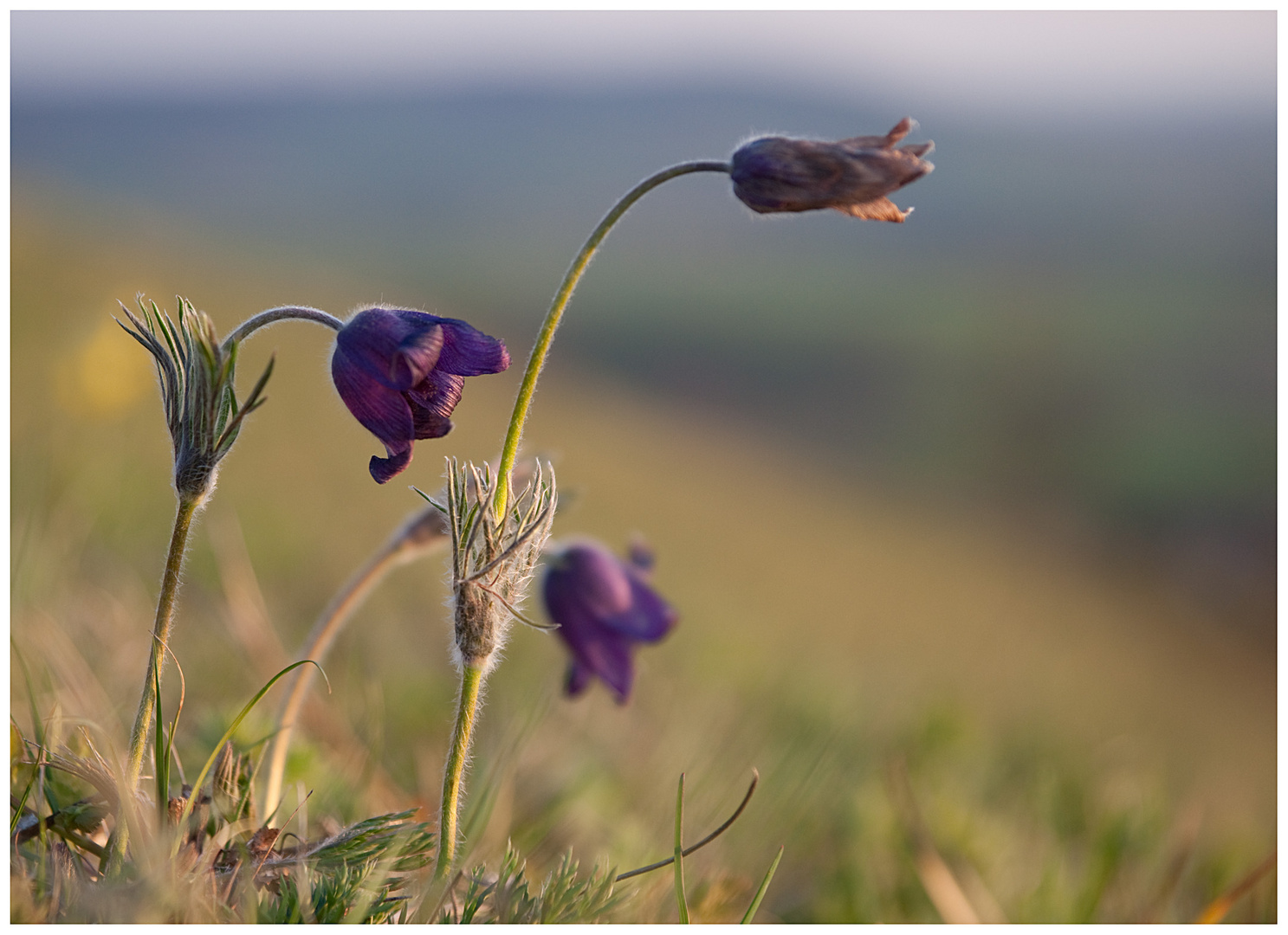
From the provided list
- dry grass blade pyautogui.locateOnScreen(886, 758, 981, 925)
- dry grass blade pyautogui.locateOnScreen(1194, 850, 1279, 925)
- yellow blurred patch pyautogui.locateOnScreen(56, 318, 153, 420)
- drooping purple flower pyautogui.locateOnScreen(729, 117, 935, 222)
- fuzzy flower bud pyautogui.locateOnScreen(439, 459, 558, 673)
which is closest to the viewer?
drooping purple flower pyautogui.locateOnScreen(729, 117, 935, 222)

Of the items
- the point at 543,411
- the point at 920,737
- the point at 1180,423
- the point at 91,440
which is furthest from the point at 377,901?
the point at 1180,423

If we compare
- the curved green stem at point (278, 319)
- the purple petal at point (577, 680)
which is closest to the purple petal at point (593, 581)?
the purple petal at point (577, 680)

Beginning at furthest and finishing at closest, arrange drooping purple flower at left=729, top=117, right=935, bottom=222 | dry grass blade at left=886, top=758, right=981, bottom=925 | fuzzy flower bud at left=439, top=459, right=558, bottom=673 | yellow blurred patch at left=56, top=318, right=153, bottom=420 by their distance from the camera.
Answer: yellow blurred patch at left=56, top=318, right=153, bottom=420 < dry grass blade at left=886, top=758, right=981, bottom=925 < fuzzy flower bud at left=439, top=459, right=558, bottom=673 < drooping purple flower at left=729, top=117, right=935, bottom=222

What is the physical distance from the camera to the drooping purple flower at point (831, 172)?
1.24 m

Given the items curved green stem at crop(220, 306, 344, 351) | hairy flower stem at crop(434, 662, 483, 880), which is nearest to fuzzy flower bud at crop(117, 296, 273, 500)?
curved green stem at crop(220, 306, 344, 351)

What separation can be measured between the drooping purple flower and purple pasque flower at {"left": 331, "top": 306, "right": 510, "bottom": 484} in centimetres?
40

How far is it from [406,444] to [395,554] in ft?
1.43

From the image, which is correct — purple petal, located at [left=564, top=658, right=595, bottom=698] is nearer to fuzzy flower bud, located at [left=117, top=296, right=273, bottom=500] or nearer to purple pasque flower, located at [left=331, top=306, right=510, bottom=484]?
purple pasque flower, located at [left=331, top=306, right=510, bottom=484]

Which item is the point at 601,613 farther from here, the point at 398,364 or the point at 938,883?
the point at 938,883

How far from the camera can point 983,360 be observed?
1509 centimetres

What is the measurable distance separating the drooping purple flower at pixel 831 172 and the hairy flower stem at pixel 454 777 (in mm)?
765

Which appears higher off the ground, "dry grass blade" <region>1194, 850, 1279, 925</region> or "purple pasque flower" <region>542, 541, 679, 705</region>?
"purple pasque flower" <region>542, 541, 679, 705</region>

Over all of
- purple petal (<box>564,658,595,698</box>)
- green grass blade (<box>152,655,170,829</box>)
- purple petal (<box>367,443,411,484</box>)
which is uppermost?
purple petal (<box>367,443,411,484</box>)

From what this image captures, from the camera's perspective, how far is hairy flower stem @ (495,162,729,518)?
4.24 ft
